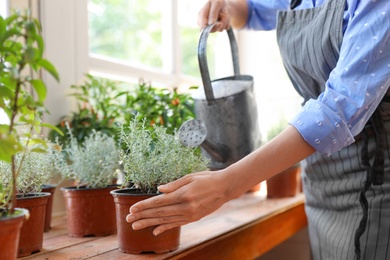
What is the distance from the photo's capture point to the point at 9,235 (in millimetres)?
665

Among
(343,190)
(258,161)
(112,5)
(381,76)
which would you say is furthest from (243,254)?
(112,5)

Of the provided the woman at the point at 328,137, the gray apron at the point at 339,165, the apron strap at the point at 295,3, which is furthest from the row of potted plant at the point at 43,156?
the apron strap at the point at 295,3

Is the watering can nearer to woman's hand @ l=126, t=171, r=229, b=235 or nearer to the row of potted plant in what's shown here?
the row of potted plant

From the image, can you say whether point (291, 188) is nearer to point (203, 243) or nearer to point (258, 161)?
point (203, 243)

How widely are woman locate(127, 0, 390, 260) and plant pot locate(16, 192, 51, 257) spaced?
0.66 feet

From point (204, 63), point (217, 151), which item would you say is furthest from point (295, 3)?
point (217, 151)

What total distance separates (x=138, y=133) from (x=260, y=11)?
0.64m

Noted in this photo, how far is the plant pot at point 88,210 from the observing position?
1.04 metres

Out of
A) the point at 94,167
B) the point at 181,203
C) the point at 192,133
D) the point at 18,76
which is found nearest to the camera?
the point at 18,76

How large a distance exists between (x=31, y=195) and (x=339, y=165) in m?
0.66

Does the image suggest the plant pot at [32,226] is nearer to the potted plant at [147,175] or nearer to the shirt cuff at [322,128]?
the potted plant at [147,175]

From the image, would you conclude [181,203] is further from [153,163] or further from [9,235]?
[9,235]

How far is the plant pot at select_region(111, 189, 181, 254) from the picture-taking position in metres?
0.85

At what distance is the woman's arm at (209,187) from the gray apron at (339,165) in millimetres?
228
